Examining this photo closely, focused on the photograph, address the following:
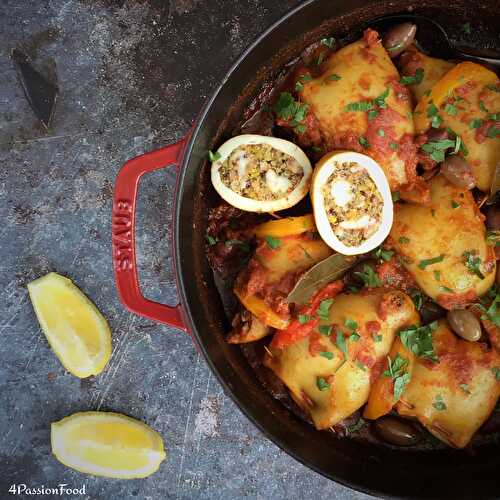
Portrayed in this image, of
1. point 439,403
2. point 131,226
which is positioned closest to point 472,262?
point 439,403

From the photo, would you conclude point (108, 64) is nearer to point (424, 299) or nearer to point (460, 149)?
point (460, 149)

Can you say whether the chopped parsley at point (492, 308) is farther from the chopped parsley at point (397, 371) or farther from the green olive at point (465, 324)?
the chopped parsley at point (397, 371)

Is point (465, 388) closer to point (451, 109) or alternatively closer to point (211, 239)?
point (451, 109)

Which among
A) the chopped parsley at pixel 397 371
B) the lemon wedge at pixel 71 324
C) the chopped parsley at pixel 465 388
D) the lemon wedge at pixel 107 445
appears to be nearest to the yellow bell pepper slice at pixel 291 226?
the chopped parsley at pixel 397 371

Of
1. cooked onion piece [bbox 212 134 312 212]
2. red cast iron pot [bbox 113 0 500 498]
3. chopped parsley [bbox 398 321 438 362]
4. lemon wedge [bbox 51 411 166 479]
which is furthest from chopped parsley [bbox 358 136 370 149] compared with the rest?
lemon wedge [bbox 51 411 166 479]

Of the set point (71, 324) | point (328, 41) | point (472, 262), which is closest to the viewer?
point (472, 262)

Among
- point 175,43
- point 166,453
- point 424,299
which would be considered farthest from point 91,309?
point 424,299

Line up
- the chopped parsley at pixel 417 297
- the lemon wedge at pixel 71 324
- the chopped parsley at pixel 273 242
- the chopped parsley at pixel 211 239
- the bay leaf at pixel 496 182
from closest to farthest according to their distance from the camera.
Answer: the bay leaf at pixel 496 182
the chopped parsley at pixel 273 242
the chopped parsley at pixel 417 297
the chopped parsley at pixel 211 239
the lemon wedge at pixel 71 324
